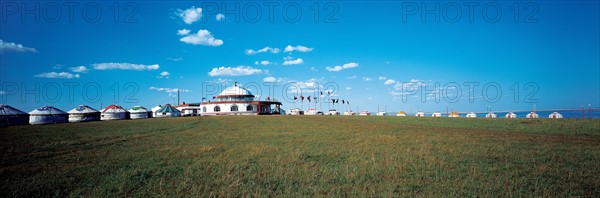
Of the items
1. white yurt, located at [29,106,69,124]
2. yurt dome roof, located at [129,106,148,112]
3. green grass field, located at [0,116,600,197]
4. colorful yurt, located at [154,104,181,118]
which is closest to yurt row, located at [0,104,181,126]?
white yurt, located at [29,106,69,124]

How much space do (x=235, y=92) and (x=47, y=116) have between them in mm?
41496

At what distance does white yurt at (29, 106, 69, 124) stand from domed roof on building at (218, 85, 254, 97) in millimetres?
37014

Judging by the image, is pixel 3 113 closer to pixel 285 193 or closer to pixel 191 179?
pixel 191 179

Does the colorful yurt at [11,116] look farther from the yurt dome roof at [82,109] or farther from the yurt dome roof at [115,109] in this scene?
the yurt dome roof at [115,109]

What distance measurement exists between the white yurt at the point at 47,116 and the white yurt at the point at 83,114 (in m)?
1.77

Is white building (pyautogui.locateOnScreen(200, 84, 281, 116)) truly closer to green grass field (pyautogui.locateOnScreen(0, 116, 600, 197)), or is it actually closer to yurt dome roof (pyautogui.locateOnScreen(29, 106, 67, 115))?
yurt dome roof (pyautogui.locateOnScreen(29, 106, 67, 115))

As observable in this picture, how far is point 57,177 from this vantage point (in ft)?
26.2

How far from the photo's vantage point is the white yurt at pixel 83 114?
49.2 metres

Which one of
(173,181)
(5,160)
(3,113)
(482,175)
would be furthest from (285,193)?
(3,113)

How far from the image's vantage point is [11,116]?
1513 inches

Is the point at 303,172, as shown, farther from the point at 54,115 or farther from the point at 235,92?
the point at 235,92

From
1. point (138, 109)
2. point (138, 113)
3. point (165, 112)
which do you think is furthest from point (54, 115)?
point (165, 112)

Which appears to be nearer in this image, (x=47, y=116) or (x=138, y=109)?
(x=47, y=116)

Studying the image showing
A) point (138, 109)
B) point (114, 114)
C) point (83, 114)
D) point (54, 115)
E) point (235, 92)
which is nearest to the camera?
point (54, 115)
